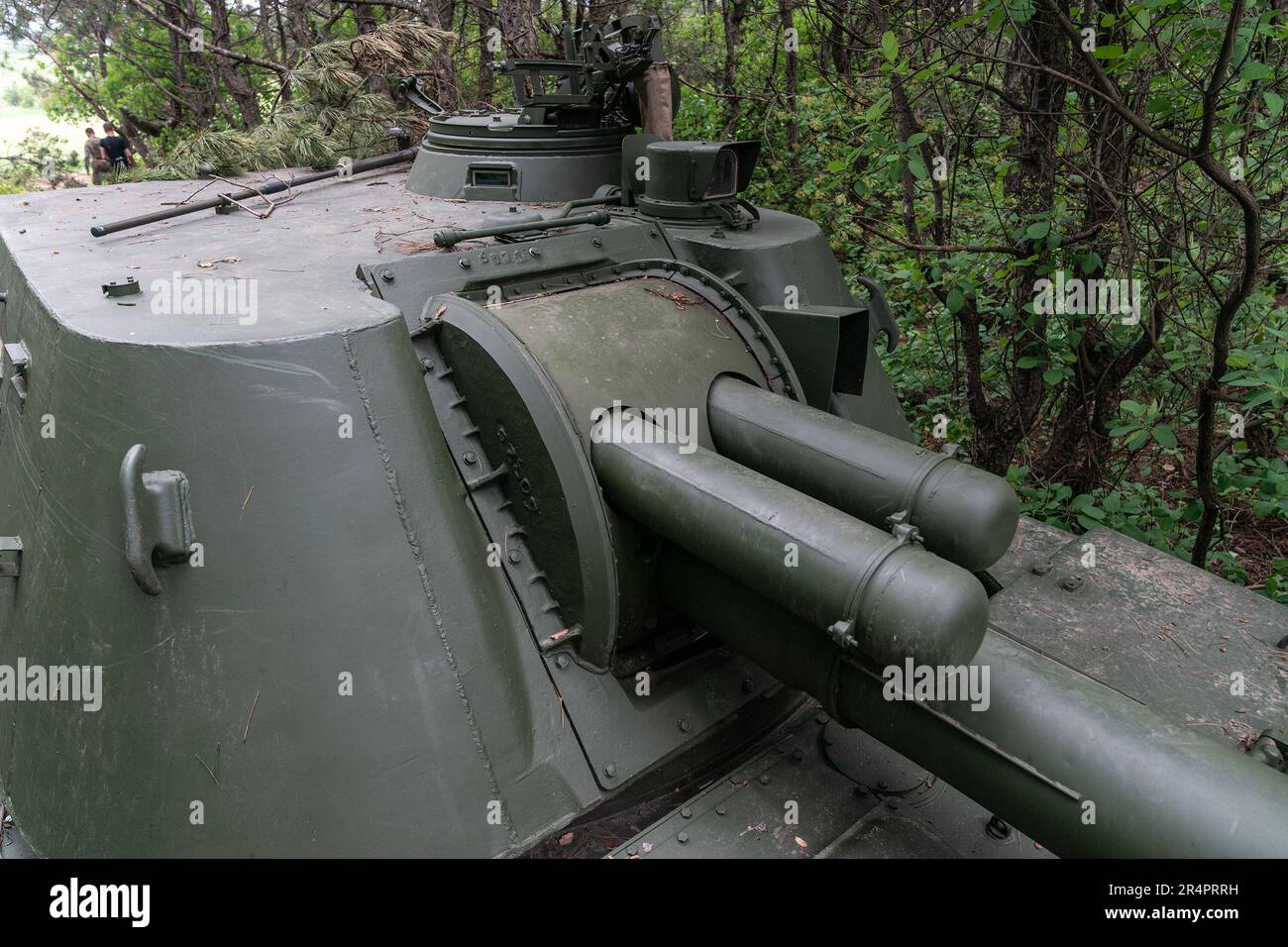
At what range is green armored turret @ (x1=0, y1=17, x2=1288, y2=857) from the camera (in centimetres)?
251

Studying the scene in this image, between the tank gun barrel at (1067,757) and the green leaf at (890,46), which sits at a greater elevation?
the green leaf at (890,46)

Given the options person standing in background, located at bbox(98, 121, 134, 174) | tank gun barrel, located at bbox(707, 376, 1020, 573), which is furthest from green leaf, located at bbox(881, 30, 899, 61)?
person standing in background, located at bbox(98, 121, 134, 174)

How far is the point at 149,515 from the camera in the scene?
2516 millimetres

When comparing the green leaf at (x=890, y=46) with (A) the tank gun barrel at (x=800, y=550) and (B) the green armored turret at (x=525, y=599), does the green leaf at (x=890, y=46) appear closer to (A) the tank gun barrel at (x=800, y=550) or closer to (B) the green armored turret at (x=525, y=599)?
(B) the green armored turret at (x=525, y=599)

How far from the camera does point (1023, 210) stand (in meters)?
5.55

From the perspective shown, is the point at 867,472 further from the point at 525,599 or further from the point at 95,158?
the point at 95,158

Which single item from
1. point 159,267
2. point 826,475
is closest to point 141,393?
point 159,267

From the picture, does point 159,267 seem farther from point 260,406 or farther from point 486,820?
point 486,820

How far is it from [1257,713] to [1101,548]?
1102 mm

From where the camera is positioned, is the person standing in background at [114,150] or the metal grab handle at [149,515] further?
the person standing in background at [114,150]

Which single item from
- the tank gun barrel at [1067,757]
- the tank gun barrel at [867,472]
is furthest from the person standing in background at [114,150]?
the tank gun barrel at [1067,757]

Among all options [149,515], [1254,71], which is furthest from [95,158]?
[1254,71]

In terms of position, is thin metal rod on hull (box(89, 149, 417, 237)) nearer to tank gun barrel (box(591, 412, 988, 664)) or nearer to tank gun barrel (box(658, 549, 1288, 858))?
tank gun barrel (box(591, 412, 988, 664))

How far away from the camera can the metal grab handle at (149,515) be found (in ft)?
8.22
